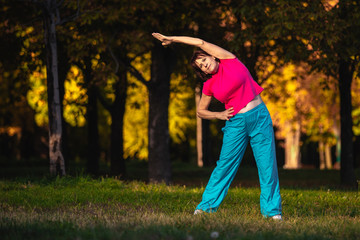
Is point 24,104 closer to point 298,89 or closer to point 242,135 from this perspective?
point 298,89

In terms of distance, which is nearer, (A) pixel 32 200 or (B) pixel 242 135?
(B) pixel 242 135

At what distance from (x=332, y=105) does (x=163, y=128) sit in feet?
50.9

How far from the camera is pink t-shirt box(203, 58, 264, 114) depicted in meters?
6.33

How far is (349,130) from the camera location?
16.1 m

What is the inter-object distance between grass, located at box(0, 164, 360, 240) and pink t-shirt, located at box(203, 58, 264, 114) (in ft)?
4.32

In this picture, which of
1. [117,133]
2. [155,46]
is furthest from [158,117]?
[117,133]

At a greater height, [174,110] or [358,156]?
[174,110]

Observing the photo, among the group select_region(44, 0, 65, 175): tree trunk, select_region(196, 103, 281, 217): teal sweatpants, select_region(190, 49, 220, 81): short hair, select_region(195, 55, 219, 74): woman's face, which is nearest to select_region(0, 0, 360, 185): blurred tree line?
select_region(44, 0, 65, 175): tree trunk

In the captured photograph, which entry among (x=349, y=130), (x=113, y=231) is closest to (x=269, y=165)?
(x=113, y=231)

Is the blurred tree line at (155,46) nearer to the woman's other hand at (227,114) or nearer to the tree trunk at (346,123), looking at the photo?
the tree trunk at (346,123)

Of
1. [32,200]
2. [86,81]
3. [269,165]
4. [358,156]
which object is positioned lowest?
[358,156]

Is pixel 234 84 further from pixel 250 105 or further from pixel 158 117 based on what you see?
pixel 158 117

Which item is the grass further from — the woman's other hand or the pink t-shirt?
the pink t-shirt

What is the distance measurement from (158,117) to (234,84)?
9.65 metres
